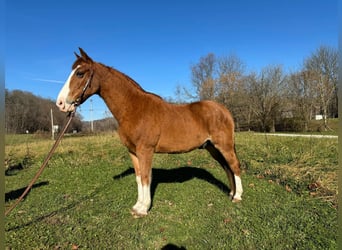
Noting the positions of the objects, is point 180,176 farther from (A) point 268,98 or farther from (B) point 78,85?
(A) point 268,98

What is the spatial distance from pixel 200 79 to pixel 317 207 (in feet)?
124

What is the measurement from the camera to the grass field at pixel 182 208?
3.26 metres

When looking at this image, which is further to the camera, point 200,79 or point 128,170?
point 200,79

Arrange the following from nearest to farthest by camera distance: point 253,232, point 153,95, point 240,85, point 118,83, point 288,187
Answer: point 253,232 → point 118,83 → point 153,95 → point 288,187 → point 240,85

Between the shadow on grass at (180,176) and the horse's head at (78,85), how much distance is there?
105 inches

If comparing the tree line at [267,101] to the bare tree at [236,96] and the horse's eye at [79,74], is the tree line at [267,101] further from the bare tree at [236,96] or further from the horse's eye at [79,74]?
the horse's eye at [79,74]

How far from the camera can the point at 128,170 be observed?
290 inches

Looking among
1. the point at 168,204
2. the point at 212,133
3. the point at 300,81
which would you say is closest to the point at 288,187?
the point at 212,133

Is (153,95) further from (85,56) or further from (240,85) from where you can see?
(240,85)

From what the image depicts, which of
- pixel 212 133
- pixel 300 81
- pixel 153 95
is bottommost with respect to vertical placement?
pixel 212 133

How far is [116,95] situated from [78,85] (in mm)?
627

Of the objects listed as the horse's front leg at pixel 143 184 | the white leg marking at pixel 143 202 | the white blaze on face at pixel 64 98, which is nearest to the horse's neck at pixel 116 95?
the white blaze on face at pixel 64 98

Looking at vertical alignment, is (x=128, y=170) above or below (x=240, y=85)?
below

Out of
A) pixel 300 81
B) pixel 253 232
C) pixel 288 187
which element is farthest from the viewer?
pixel 300 81
